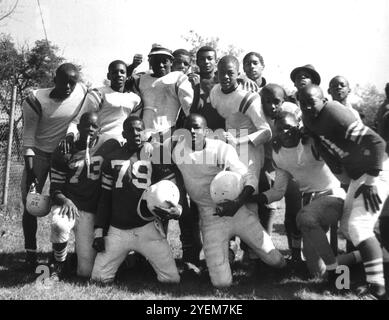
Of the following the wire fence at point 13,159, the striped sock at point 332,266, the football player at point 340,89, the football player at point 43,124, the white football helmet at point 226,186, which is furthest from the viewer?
the wire fence at point 13,159

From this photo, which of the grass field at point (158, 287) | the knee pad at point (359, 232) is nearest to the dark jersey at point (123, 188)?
the grass field at point (158, 287)

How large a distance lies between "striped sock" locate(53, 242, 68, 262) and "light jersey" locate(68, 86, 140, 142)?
5.00 ft

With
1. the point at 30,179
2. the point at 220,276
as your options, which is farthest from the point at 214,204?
the point at 30,179

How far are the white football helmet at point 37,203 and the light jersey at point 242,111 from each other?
8.37ft

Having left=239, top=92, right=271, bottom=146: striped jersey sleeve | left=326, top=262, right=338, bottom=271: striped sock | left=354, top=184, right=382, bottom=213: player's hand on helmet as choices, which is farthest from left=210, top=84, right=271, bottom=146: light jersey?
left=326, top=262, right=338, bottom=271: striped sock

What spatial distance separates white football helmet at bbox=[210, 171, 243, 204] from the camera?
16.5ft

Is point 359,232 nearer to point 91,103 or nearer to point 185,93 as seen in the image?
point 185,93

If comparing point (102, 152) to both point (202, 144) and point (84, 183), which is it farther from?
point (202, 144)

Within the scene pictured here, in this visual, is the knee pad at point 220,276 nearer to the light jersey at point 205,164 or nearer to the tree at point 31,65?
the light jersey at point 205,164

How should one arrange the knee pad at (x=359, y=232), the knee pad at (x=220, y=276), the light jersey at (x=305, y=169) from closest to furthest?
1. the knee pad at (x=359, y=232)
2. the knee pad at (x=220, y=276)
3. the light jersey at (x=305, y=169)

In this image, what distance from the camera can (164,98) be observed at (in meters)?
6.05

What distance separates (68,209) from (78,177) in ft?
1.51

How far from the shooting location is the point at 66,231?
524 cm

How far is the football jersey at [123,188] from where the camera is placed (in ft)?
17.4
